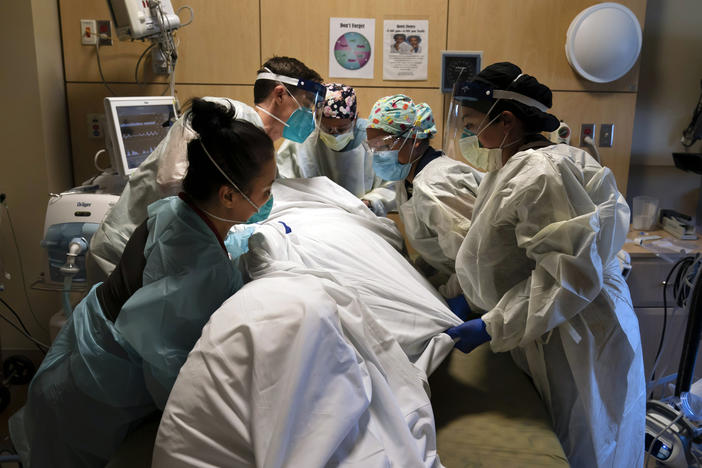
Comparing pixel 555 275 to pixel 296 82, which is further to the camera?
pixel 296 82

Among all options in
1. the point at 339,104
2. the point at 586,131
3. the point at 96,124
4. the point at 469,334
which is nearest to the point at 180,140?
the point at 339,104

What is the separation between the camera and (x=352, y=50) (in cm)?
300

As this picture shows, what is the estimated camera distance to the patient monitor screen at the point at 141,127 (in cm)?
248

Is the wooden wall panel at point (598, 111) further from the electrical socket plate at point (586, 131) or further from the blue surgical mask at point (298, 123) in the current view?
the blue surgical mask at point (298, 123)

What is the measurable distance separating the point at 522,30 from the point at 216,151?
2.32 m

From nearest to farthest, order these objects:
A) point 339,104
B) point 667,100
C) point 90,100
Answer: point 339,104 < point 90,100 < point 667,100

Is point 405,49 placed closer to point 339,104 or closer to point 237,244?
point 339,104

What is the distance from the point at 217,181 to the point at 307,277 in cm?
32

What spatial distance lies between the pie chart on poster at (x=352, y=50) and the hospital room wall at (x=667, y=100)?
164cm

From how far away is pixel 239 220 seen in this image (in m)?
1.35

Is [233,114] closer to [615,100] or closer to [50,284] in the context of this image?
[50,284]

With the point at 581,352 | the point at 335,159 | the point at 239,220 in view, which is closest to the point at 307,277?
the point at 239,220

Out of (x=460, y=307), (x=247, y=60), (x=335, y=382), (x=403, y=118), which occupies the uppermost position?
(x=247, y=60)

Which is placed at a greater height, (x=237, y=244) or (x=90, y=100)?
(x=90, y=100)
